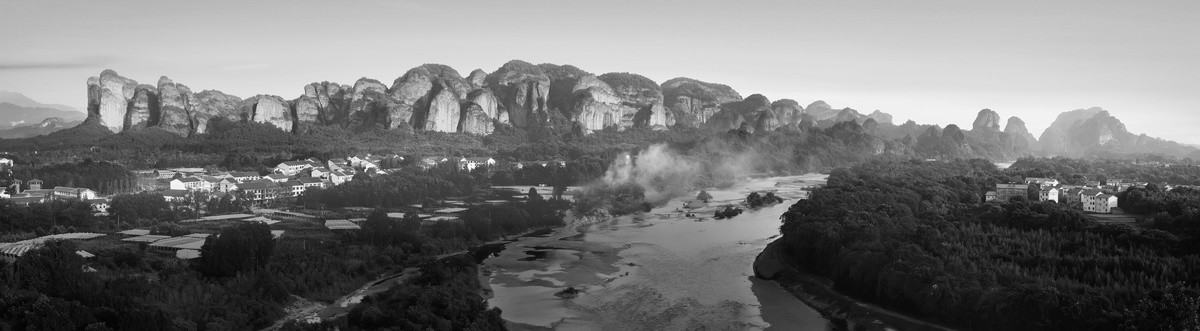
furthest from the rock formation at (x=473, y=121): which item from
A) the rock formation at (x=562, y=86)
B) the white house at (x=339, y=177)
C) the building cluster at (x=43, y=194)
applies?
the building cluster at (x=43, y=194)

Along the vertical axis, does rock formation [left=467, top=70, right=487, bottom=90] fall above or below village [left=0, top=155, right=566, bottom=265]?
above

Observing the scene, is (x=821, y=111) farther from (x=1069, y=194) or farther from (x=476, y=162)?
(x=1069, y=194)

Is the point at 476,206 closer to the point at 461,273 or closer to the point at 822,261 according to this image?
the point at 461,273

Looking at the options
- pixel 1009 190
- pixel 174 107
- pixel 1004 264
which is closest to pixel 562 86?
pixel 174 107

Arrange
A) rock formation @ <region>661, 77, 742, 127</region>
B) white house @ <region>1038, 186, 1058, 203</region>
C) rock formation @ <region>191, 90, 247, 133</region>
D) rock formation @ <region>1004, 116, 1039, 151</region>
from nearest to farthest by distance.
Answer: white house @ <region>1038, 186, 1058, 203</region>, rock formation @ <region>191, 90, 247, 133</region>, rock formation @ <region>661, 77, 742, 127</region>, rock formation @ <region>1004, 116, 1039, 151</region>

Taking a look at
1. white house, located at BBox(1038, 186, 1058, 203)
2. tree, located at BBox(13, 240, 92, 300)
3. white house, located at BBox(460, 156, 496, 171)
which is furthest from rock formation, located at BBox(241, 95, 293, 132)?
white house, located at BBox(1038, 186, 1058, 203)

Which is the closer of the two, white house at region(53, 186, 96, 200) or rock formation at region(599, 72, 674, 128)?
white house at region(53, 186, 96, 200)

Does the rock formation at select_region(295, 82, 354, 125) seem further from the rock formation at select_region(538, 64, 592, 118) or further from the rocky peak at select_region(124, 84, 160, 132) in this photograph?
the rock formation at select_region(538, 64, 592, 118)
